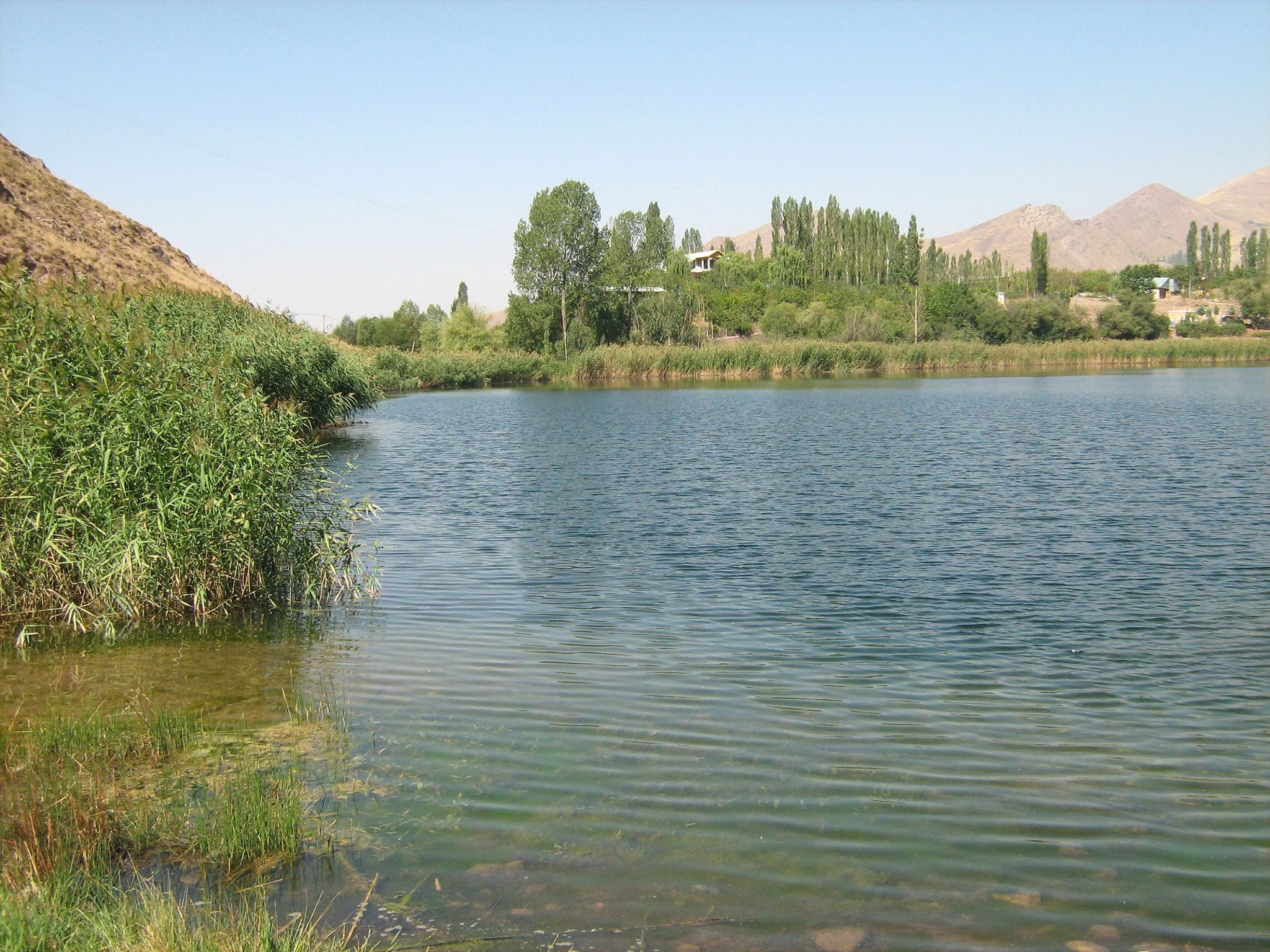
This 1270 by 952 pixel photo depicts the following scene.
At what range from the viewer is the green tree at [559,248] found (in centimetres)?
8656

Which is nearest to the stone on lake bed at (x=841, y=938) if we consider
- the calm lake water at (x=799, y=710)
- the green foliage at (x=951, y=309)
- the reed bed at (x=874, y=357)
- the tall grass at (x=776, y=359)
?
the calm lake water at (x=799, y=710)

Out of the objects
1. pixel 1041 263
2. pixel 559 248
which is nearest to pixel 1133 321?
pixel 1041 263

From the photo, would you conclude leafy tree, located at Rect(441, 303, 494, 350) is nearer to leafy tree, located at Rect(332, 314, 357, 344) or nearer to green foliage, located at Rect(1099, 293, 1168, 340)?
leafy tree, located at Rect(332, 314, 357, 344)

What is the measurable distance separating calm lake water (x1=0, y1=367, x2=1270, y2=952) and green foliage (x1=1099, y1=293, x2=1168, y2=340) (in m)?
86.7

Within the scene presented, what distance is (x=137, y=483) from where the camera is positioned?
33.3ft

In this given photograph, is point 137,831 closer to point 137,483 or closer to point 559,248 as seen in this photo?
point 137,483

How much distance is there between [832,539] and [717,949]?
11.0 meters

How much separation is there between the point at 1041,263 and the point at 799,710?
13145cm

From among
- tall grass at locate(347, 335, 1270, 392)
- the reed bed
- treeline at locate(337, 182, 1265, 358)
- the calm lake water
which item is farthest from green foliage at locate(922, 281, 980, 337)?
A: the calm lake water

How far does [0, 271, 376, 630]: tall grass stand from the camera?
381 inches

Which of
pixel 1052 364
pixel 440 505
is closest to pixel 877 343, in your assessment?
pixel 1052 364

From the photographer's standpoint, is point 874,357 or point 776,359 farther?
point 874,357

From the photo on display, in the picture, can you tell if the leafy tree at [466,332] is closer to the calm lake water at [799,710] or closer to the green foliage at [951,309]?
the green foliage at [951,309]

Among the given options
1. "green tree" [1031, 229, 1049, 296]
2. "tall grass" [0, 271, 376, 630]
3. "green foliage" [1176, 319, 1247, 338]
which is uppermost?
"green tree" [1031, 229, 1049, 296]
